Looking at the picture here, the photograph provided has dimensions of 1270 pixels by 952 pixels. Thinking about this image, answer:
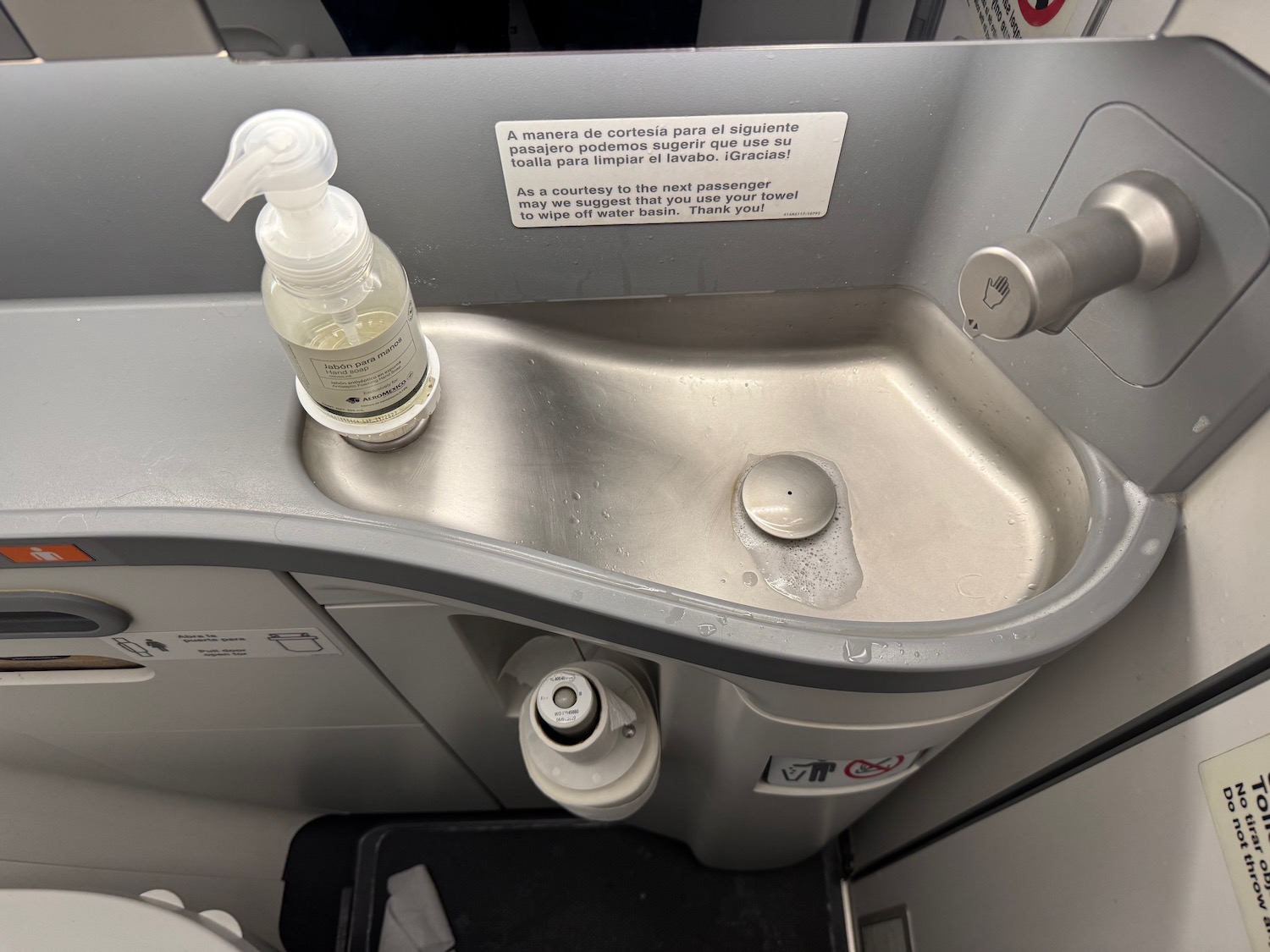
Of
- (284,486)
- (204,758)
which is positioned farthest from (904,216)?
(204,758)

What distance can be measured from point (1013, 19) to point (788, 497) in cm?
36

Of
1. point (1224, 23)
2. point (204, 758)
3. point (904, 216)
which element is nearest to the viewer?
point (1224, 23)

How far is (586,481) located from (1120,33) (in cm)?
46

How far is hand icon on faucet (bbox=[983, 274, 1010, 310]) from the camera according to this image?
0.40m

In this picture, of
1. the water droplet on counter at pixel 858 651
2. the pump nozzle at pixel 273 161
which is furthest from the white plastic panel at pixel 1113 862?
the pump nozzle at pixel 273 161

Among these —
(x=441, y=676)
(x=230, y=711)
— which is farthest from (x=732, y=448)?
(x=230, y=711)

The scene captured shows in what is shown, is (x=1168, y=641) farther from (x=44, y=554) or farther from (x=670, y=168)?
(x=44, y=554)

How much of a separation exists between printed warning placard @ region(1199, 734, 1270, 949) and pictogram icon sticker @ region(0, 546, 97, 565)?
2.41 feet

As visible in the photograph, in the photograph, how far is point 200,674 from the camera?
0.69 m

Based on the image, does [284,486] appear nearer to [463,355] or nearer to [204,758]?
[463,355]

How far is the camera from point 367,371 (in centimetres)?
50

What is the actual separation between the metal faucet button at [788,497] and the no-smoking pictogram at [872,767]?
0.22 m

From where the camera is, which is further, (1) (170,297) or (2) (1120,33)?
(1) (170,297)

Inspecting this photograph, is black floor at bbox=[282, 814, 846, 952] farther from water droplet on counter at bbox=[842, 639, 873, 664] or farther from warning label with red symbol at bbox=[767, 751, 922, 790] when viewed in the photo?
water droplet on counter at bbox=[842, 639, 873, 664]
